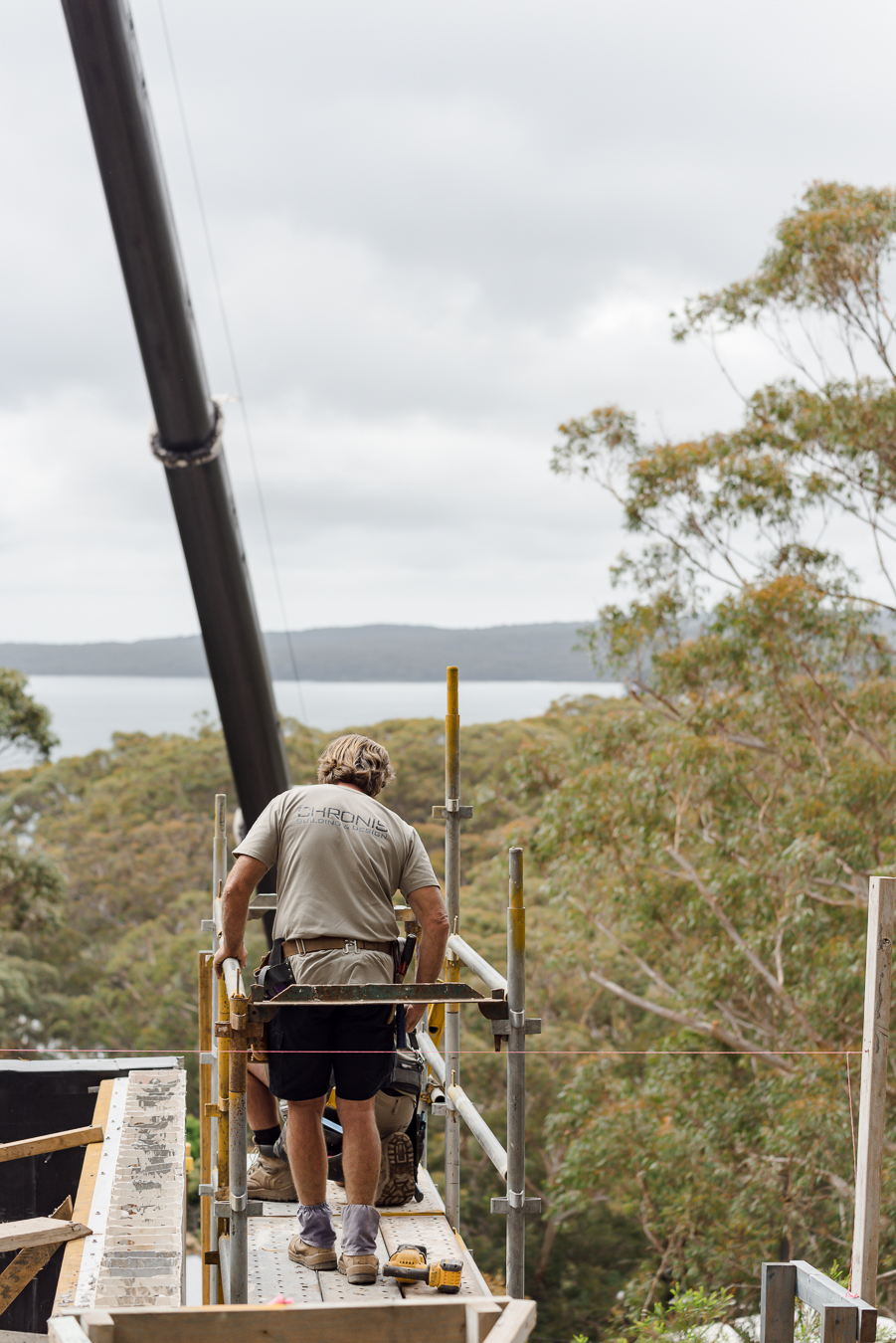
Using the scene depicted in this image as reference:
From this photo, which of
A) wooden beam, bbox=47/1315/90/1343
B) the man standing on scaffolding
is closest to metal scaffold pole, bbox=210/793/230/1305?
the man standing on scaffolding

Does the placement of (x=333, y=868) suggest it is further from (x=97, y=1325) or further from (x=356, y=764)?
(x=97, y=1325)

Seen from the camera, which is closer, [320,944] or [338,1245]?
[320,944]

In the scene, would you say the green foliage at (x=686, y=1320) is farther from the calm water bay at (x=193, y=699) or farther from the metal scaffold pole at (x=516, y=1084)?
the calm water bay at (x=193, y=699)

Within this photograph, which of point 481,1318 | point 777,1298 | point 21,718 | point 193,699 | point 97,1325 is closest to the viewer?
point 97,1325

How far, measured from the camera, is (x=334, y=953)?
10.4 ft

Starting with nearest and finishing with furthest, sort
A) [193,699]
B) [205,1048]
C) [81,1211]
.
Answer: [81,1211]
[205,1048]
[193,699]

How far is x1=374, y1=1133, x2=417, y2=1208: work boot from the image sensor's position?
12.5 feet

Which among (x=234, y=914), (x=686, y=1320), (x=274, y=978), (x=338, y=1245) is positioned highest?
(x=234, y=914)

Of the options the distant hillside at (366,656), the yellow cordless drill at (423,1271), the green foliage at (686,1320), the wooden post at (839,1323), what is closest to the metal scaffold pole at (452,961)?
the yellow cordless drill at (423,1271)

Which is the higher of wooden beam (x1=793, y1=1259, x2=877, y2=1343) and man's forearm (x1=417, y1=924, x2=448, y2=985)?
man's forearm (x1=417, y1=924, x2=448, y2=985)

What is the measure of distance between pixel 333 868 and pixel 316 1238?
1.05 meters

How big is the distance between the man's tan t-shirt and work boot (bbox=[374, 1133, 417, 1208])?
0.90 meters

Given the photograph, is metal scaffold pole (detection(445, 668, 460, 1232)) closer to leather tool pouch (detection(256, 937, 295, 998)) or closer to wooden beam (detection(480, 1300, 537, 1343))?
leather tool pouch (detection(256, 937, 295, 998))

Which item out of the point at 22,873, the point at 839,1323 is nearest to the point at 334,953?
the point at 839,1323
